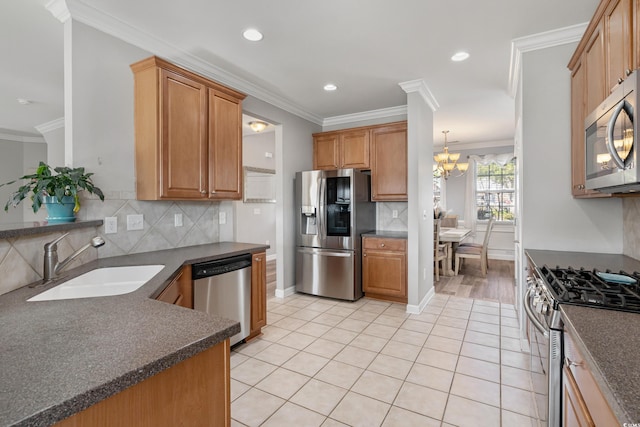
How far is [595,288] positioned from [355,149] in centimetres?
337

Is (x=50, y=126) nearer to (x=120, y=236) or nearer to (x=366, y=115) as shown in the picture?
(x=120, y=236)

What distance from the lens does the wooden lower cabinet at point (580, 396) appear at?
2.50ft

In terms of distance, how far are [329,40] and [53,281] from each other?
2.50m

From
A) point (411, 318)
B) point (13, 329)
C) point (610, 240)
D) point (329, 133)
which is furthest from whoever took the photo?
point (329, 133)

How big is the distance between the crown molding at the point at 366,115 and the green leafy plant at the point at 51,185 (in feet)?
11.7

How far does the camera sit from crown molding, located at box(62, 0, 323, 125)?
Answer: 7.04ft

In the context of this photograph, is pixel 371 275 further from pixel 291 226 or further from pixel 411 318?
pixel 291 226

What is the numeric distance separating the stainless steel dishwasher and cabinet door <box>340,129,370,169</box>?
90.5 inches

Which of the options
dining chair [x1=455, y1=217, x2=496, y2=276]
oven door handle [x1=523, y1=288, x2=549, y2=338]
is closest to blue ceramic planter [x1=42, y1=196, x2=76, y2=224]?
oven door handle [x1=523, y1=288, x2=549, y2=338]

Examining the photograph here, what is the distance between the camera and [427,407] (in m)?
1.92

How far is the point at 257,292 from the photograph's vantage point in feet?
9.34

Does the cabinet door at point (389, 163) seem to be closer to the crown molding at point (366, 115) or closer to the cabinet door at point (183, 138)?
the crown molding at point (366, 115)

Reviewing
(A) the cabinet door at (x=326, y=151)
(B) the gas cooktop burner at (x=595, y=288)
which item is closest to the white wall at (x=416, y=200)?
(A) the cabinet door at (x=326, y=151)

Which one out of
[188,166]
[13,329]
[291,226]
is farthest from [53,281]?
[291,226]
